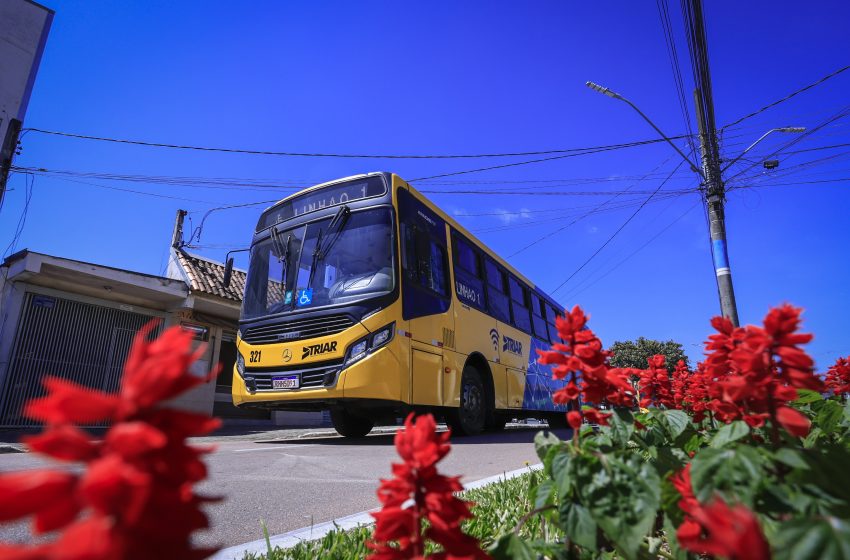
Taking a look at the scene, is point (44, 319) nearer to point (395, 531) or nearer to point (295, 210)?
point (295, 210)

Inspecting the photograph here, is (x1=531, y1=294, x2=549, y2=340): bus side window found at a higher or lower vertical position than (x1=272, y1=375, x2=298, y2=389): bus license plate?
higher

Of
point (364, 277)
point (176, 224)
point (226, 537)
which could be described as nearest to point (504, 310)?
point (364, 277)

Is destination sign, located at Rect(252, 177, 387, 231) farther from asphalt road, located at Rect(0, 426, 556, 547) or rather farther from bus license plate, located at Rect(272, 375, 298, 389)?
asphalt road, located at Rect(0, 426, 556, 547)

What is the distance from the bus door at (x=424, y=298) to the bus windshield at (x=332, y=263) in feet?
0.99

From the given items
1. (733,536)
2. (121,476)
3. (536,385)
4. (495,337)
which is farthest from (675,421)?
(536,385)

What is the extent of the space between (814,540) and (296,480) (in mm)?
3894

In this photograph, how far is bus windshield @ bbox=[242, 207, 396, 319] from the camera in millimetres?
6215

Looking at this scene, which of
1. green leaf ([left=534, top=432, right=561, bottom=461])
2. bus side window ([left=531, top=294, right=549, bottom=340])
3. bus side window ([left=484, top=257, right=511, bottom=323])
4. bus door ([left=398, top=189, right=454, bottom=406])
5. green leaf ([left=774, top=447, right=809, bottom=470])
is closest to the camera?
green leaf ([left=774, top=447, right=809, bottom=470])

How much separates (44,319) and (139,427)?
13.4 m

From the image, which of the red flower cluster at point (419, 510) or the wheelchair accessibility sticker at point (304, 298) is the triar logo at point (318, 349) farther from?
the red flower cluster at point (419, 510)

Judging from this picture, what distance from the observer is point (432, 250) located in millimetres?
7191

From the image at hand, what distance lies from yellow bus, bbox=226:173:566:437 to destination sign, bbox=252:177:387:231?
2 centimetres

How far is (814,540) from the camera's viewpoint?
53 centimetres

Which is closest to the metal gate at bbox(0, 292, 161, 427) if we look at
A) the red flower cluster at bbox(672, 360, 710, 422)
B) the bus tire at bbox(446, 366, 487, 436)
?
the bus tire at bbox(446, 366, 487, 436)
